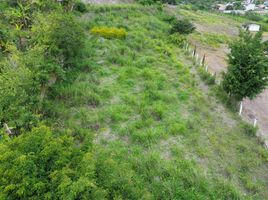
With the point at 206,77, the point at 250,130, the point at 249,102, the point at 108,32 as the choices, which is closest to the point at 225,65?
the point at 206,77

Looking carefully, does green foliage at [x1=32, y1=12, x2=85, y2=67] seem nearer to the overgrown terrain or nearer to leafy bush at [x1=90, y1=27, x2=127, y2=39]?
the overgrown terrain

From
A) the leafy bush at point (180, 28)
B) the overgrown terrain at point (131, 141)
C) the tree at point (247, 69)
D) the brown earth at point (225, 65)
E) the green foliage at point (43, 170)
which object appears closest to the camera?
the green foliage at point (43, 170)

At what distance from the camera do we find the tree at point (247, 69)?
465 inches

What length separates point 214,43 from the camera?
80.3 ft

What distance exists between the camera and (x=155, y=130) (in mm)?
10305

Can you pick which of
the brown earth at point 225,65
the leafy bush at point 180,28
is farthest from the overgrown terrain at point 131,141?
the leafy bush at point 180,28

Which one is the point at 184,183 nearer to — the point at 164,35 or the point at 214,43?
the point at 164,35

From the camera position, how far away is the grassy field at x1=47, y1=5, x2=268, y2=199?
25.7 feet

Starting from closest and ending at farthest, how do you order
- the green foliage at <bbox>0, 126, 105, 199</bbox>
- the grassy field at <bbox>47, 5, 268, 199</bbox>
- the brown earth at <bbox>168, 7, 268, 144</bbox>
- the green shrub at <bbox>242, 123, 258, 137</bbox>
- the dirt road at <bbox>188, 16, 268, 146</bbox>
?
the green foliage at <bbox>0, 126, 105, 199</bbox>
the grassy field at <bbox>47, 5, 268, 199</bbox>
the green shrub at <bbox>242, 123, 258, 137</bbox>
the dirt road at <bbox>188, 16, 268, 146</bbox>
the brown earth at <bbox>168, 7, 268, 144</bbox>

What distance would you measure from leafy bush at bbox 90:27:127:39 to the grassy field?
1.83 meters

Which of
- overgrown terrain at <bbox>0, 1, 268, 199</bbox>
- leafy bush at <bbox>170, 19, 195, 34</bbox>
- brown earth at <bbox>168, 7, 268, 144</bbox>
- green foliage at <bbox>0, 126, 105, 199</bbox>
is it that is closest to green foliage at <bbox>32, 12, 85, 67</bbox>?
overgrown terrain at <bbox>0, 1, 268, 199</bbox>

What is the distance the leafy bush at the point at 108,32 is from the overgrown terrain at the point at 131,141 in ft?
5.20

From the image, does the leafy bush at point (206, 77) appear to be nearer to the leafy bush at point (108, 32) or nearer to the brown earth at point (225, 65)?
the brown earth at point (225, 65)

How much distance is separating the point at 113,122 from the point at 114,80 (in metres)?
3.63
